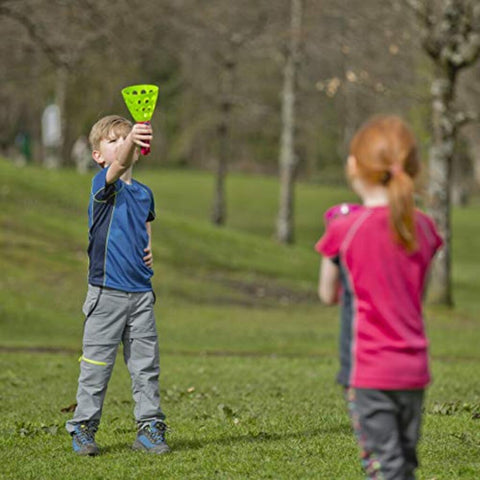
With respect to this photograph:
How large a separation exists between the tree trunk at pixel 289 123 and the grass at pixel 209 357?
2565 mm

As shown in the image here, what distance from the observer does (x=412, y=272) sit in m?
5.09

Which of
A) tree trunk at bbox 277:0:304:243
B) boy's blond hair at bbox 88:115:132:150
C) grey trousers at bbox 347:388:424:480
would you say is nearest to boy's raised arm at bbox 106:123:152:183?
boy's blond hair at bbox 88:115:132:150

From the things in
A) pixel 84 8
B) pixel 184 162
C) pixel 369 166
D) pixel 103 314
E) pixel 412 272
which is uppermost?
pixel 84 8

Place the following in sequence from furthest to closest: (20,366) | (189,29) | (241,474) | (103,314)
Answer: (189,29) < (20,366) < (103,314) < (241,474)

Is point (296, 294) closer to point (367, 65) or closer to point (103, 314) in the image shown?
point (367, 65)

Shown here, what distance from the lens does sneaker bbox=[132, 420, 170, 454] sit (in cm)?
731

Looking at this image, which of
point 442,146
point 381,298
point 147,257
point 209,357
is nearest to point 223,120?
point 442,146

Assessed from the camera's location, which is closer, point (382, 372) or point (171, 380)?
point (382, 372)

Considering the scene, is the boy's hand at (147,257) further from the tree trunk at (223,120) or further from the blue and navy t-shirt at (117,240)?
the tree trunk at (223,120)

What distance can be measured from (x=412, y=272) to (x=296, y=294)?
2135 cm

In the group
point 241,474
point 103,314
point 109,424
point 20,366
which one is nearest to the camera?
point 241,474

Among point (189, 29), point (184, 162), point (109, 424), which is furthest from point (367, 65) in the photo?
point (184, 162)

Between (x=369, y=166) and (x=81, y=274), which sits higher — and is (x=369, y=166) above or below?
above

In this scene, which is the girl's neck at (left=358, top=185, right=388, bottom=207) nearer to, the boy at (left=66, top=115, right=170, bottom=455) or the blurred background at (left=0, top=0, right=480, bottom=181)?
the boy at (left=66, top=115, right=170, bottom=455)
